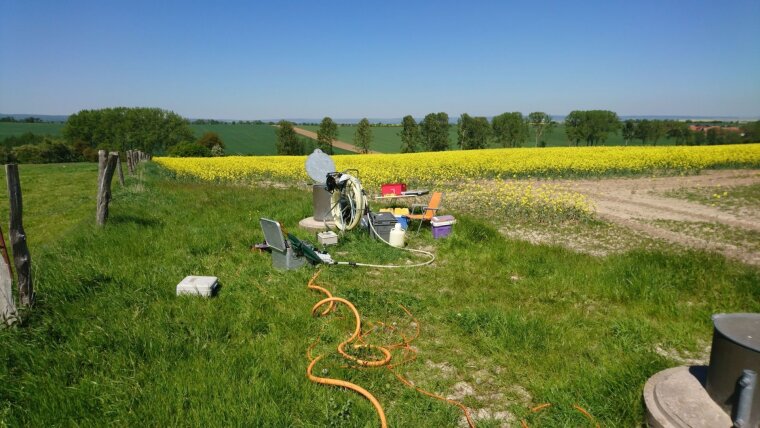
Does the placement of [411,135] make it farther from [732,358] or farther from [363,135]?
[732,358]

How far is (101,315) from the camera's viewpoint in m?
4.24

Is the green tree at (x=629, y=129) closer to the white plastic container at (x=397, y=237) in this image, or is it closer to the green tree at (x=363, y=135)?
the green tree at (x=363, y=135)

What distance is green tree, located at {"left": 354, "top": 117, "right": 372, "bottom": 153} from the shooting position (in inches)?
2534

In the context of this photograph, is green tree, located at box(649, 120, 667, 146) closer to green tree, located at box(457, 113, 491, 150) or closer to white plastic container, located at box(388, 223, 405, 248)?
green tree, located at box(457, 113, 491, 150)

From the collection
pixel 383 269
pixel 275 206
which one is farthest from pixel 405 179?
pixel 383 269

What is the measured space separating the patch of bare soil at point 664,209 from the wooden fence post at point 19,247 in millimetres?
7717

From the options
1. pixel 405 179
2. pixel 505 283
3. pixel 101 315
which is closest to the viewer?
pixel 101 315

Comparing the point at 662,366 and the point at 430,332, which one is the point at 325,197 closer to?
the point at 430,332

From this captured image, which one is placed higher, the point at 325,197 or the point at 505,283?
the point at 325,197

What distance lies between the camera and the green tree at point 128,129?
68.4 meters

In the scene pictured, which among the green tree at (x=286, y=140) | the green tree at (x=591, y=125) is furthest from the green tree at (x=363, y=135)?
the green tree at (x=591, y=125)

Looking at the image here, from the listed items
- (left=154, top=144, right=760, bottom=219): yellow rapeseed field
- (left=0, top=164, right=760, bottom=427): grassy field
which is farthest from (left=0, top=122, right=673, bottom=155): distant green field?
(left=0, top=164, right=760, bottom=427): grassy field

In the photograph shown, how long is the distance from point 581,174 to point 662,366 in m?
16.8

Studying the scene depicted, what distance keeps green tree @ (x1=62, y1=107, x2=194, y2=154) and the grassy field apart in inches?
2758
